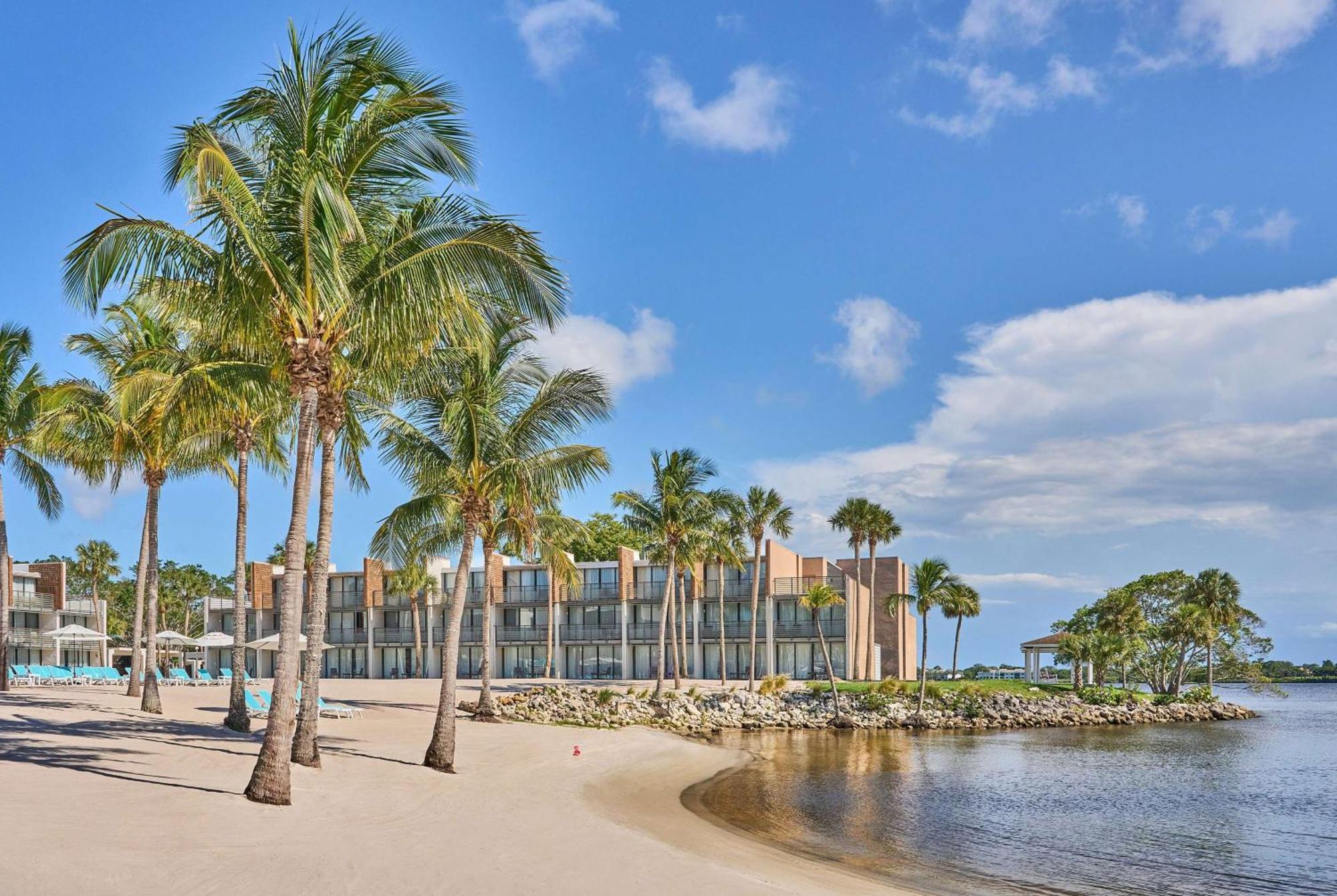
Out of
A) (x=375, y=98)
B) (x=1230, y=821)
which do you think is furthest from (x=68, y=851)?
(x=1230, y=821)

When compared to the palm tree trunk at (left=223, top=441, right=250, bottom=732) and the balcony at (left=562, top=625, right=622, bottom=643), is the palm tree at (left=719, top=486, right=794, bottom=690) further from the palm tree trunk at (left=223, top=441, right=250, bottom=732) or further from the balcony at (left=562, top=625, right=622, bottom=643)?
the palm tree trunk at (left=223, top=441, right=250, bottom=732)

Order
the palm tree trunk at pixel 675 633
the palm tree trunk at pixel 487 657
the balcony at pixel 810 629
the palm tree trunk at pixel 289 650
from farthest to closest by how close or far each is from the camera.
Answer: the balcony at pixel 810 629
the palm tree trunk at pixel 675 633
the palm tree trunk at pixel 487 657
the palm tree trunk at pixel 289 650

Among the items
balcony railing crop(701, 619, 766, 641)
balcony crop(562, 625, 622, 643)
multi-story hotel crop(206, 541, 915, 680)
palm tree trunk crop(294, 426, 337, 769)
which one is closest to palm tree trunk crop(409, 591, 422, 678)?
multi-story hotel crop(206, 541, 915, 680)

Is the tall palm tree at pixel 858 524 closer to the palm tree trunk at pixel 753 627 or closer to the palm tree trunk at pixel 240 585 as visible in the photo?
the palm tree trunk at pixel 753 627

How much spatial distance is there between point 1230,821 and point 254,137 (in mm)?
21048

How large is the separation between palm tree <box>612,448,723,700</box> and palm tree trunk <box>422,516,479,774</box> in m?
23.9

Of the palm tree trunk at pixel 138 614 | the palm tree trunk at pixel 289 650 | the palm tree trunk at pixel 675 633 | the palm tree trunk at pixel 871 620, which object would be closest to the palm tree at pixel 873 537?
the palm tree trunk at pixel 871 620

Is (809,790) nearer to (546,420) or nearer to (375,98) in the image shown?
(546,420)

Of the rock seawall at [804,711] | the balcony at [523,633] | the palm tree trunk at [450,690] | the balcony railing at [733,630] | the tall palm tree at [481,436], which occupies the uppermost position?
the tall palm tree at [481,436]

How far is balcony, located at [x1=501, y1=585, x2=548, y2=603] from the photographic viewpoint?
6350 centimetres

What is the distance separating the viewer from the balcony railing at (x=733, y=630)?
60531mm

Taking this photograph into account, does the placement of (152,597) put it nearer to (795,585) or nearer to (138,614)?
(138,614)

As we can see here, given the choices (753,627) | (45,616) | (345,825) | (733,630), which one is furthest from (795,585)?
(345,825)

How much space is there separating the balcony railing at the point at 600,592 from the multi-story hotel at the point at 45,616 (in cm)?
2788
